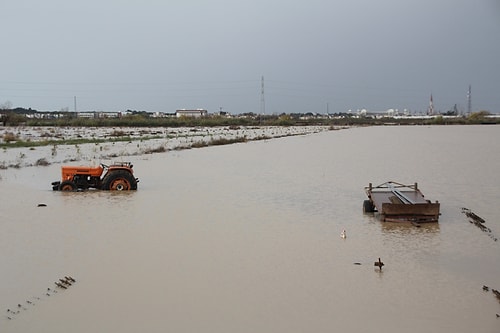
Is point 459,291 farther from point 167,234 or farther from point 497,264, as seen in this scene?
point 167,234

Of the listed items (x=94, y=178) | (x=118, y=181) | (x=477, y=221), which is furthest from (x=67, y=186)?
(x=477, y=221)

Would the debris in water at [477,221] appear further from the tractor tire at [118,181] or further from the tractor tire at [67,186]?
the tractor tire at [67,186]

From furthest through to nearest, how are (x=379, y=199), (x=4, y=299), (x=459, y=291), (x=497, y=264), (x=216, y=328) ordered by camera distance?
(x=379, y=199) < (x=497, y=264) < (x=459, y=291) < (x=4, y=299) < (x=216, y=328)

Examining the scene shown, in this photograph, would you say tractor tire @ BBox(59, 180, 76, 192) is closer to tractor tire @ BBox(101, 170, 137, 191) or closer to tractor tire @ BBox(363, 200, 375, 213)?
tractor tire @ BBox(101, 170, 137, 191)

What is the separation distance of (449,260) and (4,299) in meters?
5.08

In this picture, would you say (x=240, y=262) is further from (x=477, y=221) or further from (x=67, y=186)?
(x=67, y=186)

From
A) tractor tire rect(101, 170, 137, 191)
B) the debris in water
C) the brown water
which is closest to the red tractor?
tractor tire rect(101, 170, 137, 191)

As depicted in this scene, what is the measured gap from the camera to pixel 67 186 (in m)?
11.4

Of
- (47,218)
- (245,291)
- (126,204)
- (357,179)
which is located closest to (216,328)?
(245,291)

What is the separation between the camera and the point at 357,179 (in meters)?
14.3

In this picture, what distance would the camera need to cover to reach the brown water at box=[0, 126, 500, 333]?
4691mm

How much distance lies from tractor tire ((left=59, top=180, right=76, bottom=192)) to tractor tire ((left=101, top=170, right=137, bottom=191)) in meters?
0.63

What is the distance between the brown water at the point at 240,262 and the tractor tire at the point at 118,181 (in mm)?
266

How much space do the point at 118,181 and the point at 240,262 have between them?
582cm
